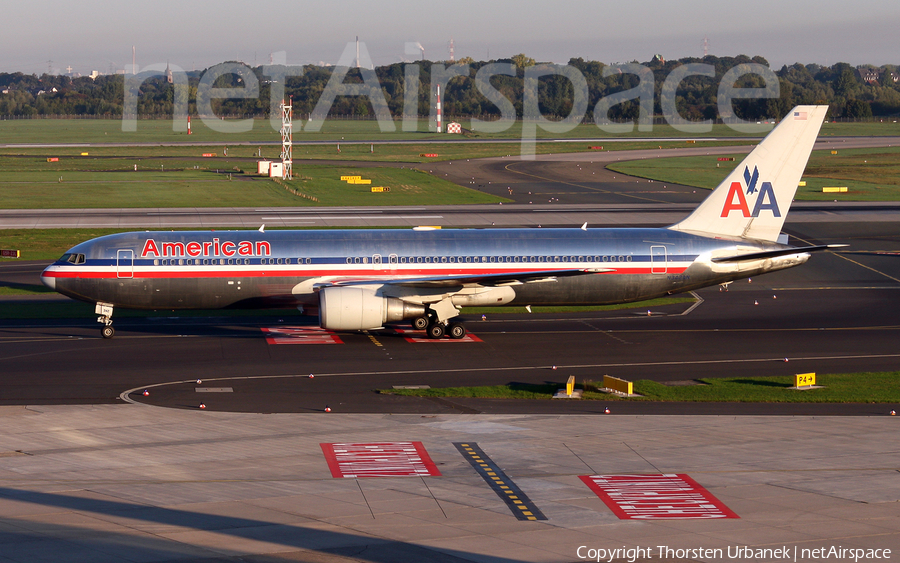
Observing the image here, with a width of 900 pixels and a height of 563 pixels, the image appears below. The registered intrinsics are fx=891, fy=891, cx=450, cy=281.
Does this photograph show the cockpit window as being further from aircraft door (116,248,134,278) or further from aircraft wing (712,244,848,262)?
aircraft wing (712,244,848,262)

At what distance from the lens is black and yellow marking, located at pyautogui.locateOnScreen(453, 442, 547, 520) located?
841 inches

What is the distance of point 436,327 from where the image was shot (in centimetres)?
4297

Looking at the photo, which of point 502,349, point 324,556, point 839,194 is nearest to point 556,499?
point 324,556

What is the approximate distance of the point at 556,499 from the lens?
22.3 meters

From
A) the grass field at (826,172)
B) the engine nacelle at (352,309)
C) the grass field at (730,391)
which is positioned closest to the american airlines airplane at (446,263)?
the engine nacelle at (352,309)

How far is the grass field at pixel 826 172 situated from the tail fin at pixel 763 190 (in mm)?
57674

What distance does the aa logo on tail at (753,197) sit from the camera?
4531 centimetres

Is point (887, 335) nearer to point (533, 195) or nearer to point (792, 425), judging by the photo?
point (792, 425)

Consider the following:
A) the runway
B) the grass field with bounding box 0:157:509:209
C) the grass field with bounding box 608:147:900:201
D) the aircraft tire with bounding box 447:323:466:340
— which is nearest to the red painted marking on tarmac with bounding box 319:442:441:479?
the runway

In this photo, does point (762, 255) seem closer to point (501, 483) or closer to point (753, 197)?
point (753, 197)

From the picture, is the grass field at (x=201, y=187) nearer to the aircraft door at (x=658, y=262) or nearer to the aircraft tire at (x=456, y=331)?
the aircraft door at (x=658, y=262)

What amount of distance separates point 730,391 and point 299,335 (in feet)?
68.5

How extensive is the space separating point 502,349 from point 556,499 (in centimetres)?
1906

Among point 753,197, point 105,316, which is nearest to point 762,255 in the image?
point 753,197
